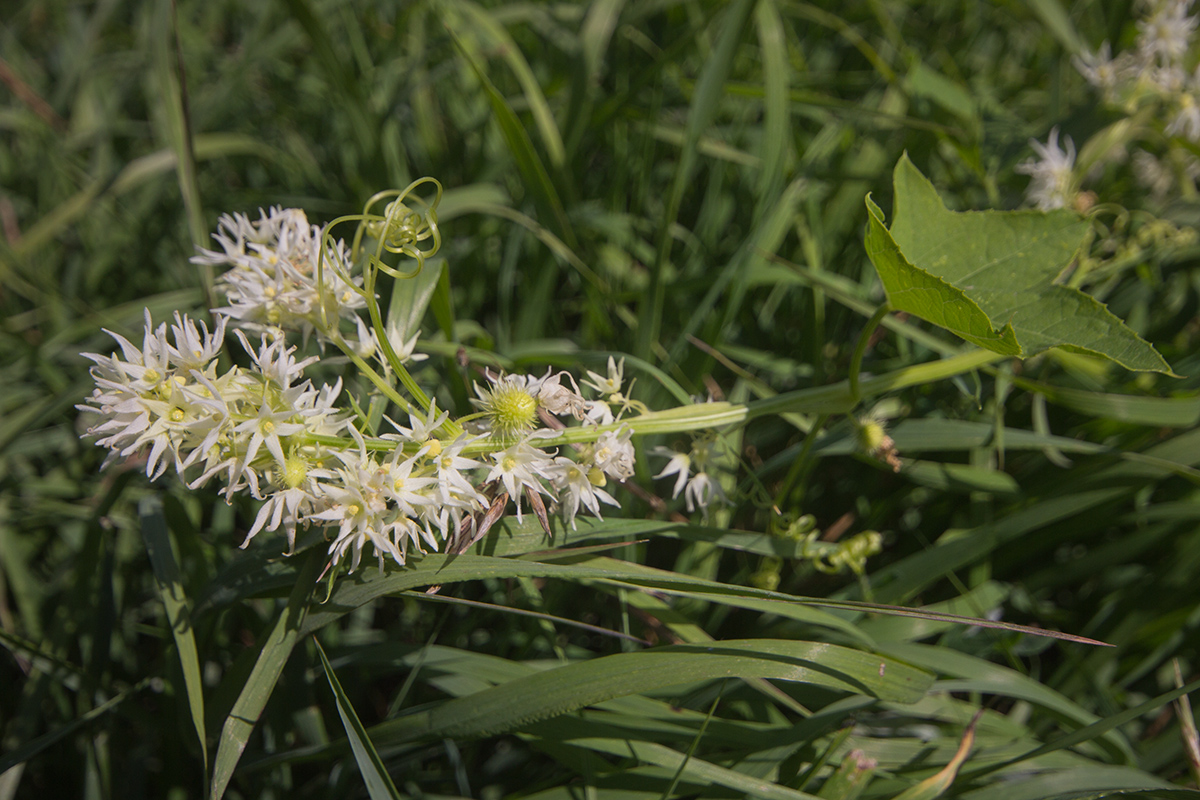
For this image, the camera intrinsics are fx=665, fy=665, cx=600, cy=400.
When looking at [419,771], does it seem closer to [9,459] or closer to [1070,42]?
[9,459]

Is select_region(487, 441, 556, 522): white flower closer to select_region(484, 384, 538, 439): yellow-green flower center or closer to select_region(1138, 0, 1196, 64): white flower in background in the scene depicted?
select_region(484, 384, 538, 439): yellow-green flower center

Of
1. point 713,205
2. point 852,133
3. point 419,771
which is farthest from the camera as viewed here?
point 852,133

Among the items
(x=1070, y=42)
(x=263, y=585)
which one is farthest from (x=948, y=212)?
(x=263, y=585)

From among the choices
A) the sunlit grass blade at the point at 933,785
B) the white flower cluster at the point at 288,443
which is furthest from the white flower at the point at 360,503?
the sunlit grass blade at the point at 933,785

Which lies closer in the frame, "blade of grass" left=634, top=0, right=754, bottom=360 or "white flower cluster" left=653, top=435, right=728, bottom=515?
"white flower cluster" left=653, top=435, right=728, bottom=515

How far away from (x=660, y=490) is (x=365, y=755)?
0.95 m

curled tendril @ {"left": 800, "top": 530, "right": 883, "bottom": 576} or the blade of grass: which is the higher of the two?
the blade of grass

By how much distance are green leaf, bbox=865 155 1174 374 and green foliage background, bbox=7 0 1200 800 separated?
22cm

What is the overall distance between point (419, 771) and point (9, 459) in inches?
68.2

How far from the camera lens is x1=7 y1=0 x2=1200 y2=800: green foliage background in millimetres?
1335

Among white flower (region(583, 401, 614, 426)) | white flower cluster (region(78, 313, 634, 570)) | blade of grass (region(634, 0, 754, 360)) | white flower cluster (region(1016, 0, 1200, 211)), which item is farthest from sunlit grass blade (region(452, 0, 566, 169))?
white flower cluster (region(1016, 0, 1200, 211))

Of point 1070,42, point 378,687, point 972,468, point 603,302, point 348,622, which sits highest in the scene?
point 1070,42

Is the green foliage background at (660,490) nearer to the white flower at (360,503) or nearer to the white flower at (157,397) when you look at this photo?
the white flower at (360,503)

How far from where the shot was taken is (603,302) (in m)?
2.03
